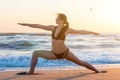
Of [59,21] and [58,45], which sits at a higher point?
[59,21]

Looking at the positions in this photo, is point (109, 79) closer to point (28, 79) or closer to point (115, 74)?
point (115, 74)

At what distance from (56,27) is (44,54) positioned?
67cm

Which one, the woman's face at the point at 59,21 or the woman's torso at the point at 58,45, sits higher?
the woman's face at the point at 59,21

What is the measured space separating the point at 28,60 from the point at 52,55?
252 inches

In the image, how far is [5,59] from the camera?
52.7 ft

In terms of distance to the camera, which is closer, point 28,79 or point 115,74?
point 28,79

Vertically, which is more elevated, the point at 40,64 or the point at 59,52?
the point at 59,52

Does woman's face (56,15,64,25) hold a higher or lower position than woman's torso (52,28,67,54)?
higher

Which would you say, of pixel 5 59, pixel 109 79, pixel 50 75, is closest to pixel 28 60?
pixel 5 59

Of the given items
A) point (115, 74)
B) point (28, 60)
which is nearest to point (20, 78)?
point (115, 74)

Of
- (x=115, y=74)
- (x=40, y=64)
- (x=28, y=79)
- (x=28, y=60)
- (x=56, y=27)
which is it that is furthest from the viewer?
(x=28, y=60)

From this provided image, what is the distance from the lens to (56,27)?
9.77 metres

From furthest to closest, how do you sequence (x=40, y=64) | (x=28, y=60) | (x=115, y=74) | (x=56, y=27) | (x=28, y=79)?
(x=28, y=60)
(x=40, y=64)
(x=115, y=74)
(x=56, y=27)
(x=28, y=79)

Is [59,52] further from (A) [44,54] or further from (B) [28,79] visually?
(B) [28,79]
